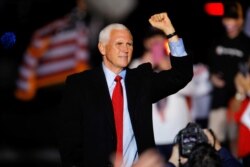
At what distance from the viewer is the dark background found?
11898mm

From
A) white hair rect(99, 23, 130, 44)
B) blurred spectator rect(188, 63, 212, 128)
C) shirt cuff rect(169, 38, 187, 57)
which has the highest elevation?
white hair rect(99, 23, 130, 44)

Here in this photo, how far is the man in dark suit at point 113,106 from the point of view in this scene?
20.8 feet

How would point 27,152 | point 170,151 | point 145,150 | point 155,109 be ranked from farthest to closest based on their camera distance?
point 27,152 < point 155,109 < point 170,151 < point 145,150

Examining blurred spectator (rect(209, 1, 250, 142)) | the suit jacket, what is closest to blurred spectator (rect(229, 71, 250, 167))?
blurred spectator (rect(209, 1, 250, 142))

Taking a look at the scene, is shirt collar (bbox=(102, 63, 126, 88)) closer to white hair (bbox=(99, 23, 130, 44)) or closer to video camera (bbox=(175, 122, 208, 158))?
white hair (bbox=(99, 23, 130, 44))

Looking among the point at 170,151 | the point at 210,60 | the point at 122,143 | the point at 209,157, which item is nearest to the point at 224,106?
the point at 210,60

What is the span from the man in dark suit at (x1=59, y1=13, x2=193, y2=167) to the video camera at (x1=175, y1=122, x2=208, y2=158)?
0.81 ft

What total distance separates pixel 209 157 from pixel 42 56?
8.69 metres

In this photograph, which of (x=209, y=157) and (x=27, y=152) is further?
(x=27, y=152)

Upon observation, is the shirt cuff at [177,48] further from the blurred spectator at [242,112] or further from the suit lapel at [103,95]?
the blurred spectator at [242,112]

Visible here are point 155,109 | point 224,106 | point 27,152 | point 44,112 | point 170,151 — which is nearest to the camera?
point 170,151

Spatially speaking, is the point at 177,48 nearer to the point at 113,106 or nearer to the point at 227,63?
the point at 113,106

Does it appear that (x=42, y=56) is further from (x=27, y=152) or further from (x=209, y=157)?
(x=209, y=157)

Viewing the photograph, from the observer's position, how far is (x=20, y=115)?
1388 centimetres
